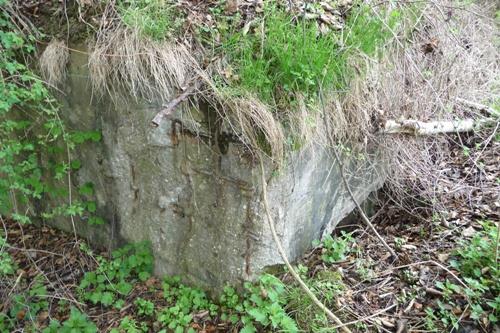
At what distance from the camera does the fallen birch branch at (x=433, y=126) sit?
10.2 feet

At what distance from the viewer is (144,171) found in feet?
9.23

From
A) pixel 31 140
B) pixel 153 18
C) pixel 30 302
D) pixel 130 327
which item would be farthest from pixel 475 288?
pixel 31 140

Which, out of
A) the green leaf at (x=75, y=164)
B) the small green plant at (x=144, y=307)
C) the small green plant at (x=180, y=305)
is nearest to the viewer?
the small green plant at (x=180, y=305)

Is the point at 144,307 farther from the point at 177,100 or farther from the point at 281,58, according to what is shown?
the point at 281,58

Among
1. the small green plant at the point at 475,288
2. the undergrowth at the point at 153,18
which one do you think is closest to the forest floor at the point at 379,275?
the small green plant at the point at 475,288

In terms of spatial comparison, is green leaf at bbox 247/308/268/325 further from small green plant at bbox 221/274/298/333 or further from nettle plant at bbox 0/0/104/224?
nettle plant at bbox 0/0/104/224

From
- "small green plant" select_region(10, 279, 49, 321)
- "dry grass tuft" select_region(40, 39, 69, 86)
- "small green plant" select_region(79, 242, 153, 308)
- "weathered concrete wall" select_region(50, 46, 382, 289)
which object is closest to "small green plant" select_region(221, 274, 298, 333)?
"weathered concrete wall" select_region(50, 46, 382, 289)

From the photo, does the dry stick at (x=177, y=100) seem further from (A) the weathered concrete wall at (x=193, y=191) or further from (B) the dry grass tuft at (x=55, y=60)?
(B) the dry grass tuft at (x=55, y=60)

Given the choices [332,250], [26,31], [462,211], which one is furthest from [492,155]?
[26,31]

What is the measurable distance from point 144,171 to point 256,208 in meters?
0.89

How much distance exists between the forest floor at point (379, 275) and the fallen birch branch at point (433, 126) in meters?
0.27

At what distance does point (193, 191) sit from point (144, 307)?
3.07 ft

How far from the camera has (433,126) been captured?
340cm

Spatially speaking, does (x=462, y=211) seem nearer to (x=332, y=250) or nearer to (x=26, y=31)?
(x=332, y=250)
